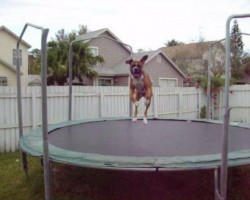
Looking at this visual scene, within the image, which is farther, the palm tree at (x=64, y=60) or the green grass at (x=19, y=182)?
the palm tree at (x=64, y=60)

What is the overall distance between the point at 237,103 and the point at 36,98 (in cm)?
544

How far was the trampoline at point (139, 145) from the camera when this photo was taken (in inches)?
75.7

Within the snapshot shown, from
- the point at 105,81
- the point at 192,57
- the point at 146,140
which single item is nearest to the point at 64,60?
the point at 105,81

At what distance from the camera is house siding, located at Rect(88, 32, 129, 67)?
13.4 m

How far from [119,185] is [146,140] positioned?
1.71 ft

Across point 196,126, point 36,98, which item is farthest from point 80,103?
point 196,126

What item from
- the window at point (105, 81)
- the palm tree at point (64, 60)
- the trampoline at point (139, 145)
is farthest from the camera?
the window at point (105, 81)

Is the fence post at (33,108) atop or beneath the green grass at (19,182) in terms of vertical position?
atop

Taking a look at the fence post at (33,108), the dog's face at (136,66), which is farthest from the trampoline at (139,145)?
the fence post at (33,108)

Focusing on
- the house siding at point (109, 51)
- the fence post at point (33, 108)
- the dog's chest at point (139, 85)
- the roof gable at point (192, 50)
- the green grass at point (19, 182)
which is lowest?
the green grass at point (19, 182)

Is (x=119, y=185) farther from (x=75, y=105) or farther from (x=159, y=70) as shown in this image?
(x=159, y=70)

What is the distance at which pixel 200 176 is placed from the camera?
3045 millimetres

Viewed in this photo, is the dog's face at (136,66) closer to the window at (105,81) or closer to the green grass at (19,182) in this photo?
the green grass at (19,182)

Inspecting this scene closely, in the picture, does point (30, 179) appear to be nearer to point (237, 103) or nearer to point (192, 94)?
point (192, 94)
